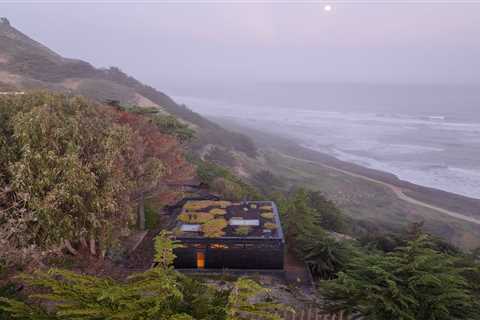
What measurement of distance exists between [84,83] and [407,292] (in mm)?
56062

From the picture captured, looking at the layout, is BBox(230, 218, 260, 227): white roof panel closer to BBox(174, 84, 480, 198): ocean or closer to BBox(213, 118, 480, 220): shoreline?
BBox(213, 118, 480, 220): shoreline

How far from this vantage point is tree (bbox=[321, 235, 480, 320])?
8312 mm

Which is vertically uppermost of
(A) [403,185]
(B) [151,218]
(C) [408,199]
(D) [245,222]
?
(D) [245,222]

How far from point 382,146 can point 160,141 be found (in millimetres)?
57969

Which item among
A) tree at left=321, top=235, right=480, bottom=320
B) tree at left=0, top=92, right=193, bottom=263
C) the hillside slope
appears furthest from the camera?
the hillside slope

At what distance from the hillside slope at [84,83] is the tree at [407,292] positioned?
3446cm

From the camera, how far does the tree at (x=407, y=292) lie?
8.31 m

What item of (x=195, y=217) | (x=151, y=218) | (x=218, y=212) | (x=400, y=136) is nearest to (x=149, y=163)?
(x=195, y=217)

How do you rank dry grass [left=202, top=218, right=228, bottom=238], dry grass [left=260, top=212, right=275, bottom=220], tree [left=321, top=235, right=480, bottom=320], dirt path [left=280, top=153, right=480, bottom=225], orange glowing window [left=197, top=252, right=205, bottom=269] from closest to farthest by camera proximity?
tree [left=321, top=235, right=480, bottom=320]
orange glowing window [left=197, top=252, right=205, bottom=269]
dry grass [left=202, top=218, right=228, bottom=238]
dry grass [left=260, top=212, right=275, bottom=220]
dirt path [left=280, top=153, right=480, bottom=225]

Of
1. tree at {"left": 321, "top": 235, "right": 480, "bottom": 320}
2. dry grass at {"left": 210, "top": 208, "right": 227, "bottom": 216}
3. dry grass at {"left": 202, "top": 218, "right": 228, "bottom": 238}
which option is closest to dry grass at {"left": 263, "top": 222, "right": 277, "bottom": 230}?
dry grass at {"left": 202, "top": 218, "right": 228, "bottom": 238}

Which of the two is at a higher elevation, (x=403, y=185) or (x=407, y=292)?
(x=407, y=292)

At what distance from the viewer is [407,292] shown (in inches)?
341

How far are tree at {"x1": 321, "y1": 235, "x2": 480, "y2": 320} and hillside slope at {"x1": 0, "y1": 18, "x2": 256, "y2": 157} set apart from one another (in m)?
34.5

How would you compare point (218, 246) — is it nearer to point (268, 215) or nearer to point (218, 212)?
point (218, 212)
